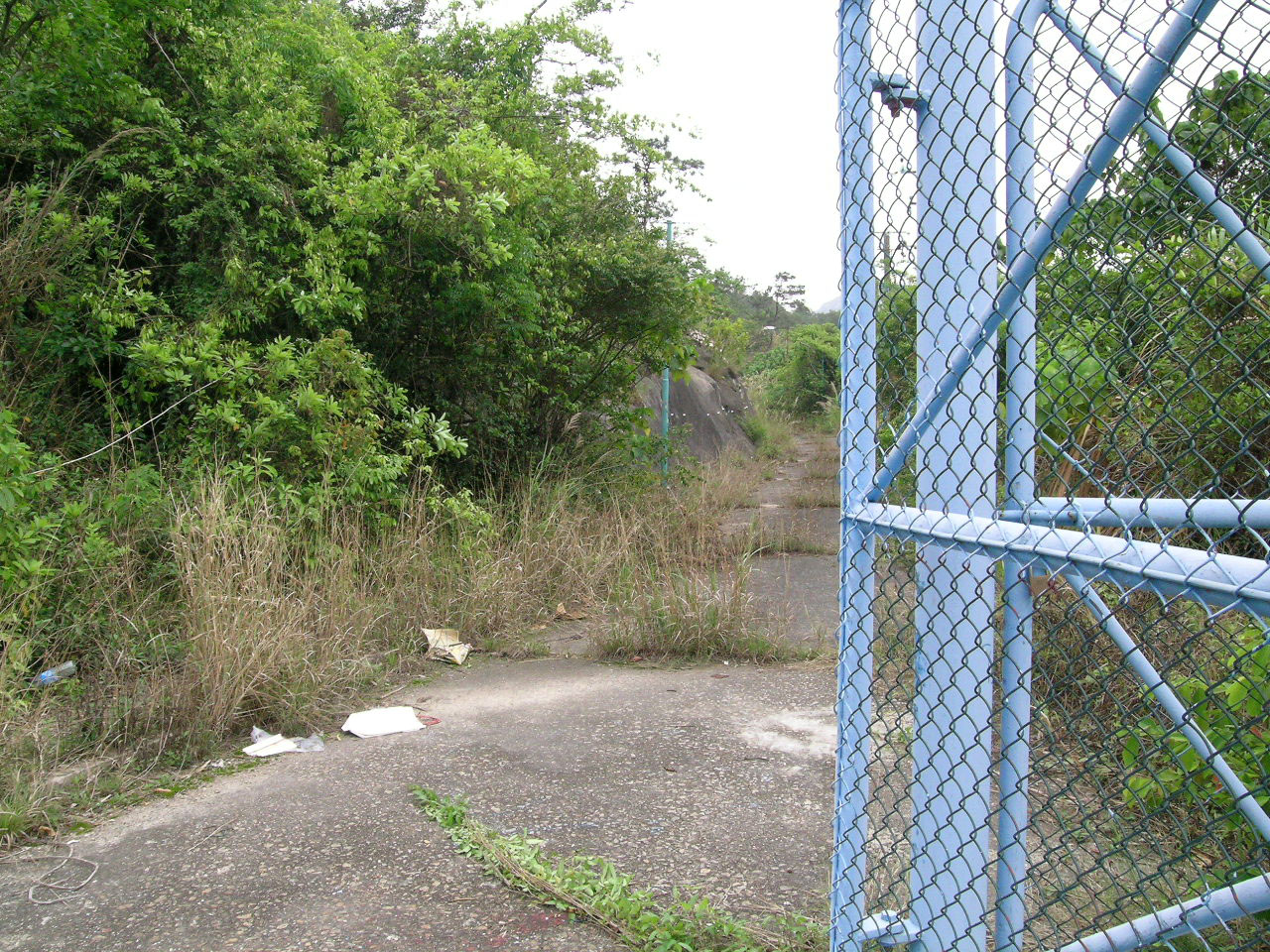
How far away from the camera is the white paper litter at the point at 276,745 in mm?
3750

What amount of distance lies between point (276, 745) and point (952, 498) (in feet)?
9.84

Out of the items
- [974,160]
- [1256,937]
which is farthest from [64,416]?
[1256,937]

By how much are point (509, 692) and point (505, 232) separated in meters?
3.35

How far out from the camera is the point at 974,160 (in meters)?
2.09

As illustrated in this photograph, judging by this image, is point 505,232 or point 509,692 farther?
point 505,232

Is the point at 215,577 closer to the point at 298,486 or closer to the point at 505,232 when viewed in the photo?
the point at 298,486

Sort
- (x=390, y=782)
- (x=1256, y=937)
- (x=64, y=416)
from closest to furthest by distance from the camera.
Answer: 1. (x=1256, y=937)
2. (x=390, y=782)
3. (x=64, y=416)

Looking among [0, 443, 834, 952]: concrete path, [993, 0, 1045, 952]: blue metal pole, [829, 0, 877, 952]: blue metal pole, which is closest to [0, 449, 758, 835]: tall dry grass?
[0, 443, 834, 952]: concrete path

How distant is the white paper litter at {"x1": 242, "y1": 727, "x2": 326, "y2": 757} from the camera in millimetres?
3750

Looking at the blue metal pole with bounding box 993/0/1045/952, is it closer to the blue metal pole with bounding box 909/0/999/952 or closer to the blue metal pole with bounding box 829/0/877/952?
the blue metal pole with bounding box 909/0/999/952

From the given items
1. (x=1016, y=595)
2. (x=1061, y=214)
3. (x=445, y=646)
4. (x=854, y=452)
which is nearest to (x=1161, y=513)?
(x=1016, y=595)

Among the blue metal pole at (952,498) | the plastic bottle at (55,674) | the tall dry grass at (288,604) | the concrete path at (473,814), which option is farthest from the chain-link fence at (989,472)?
the plastic bottle at (55,674)

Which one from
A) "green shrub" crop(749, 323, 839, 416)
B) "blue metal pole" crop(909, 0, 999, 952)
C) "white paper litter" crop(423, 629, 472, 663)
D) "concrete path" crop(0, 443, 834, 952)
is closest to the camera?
"blue metal pole" crop(909, 0, 999, 952)

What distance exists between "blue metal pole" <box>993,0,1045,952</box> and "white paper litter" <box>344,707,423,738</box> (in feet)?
8.86
